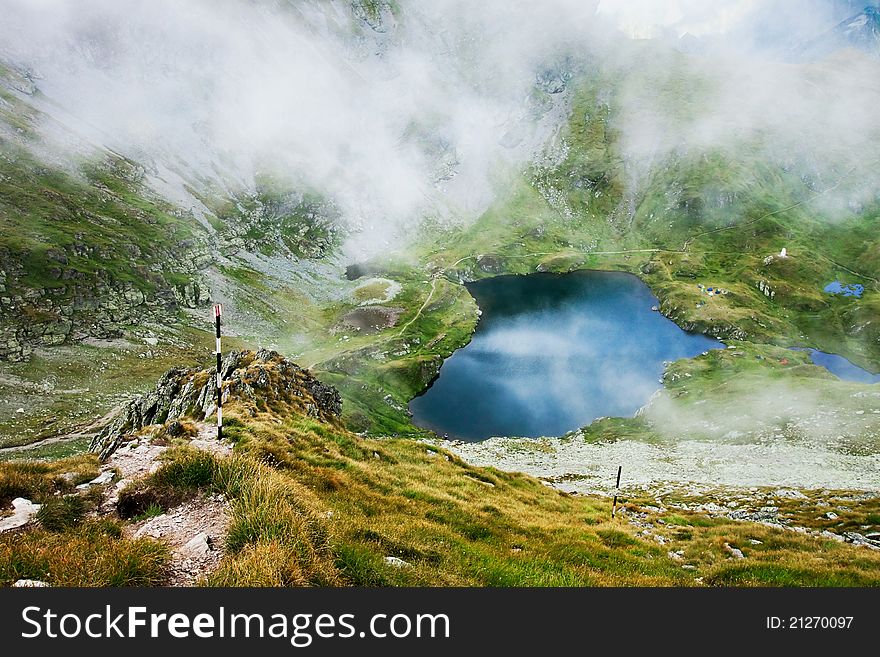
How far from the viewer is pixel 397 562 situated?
9141 mm

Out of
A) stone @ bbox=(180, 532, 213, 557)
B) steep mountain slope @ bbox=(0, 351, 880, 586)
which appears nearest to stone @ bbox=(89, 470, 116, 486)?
steep mountain slope @ bbox=(0, 351, 880, 586)

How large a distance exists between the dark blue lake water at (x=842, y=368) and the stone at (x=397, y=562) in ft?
518

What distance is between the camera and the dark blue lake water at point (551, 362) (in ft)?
321

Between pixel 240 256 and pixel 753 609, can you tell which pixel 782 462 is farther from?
pixel 240 256

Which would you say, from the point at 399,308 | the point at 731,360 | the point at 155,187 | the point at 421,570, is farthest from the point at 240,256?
the point at 421,570

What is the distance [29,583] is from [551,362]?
12404 cm

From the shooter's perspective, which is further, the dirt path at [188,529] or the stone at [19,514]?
the stone at [19,514]

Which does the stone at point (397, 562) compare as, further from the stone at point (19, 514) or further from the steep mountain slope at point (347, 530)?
the stone at point (19, 514)

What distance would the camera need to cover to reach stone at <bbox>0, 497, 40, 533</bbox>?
8641 mm

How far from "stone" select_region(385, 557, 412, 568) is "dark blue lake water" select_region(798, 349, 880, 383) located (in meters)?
158

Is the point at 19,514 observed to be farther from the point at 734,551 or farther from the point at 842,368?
the point at 842,368

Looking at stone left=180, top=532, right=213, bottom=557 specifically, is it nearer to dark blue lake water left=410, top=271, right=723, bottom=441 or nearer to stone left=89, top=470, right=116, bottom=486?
stone left=89, top=470, right=116, bottom=486

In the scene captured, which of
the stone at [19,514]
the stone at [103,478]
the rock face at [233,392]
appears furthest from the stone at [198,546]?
the rock face at [233,392]

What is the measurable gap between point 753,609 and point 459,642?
5294mm
